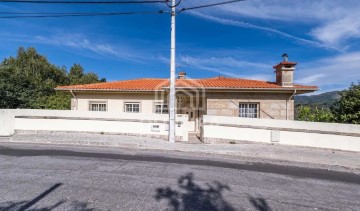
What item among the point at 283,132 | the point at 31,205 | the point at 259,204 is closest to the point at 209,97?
the point at 283,132

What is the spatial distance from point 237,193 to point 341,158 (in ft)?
19.0

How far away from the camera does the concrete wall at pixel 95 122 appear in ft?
39.6

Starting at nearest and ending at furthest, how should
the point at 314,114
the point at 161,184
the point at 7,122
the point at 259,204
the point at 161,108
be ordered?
1. the point at 259,204
2. the point at 161,184
3. the point at 7,122
4. the point at 314,114
5. the point at 161,108

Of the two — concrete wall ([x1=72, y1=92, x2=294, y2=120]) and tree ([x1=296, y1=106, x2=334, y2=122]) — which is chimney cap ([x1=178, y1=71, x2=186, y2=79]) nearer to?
concrete wall ([x1=72, y1=92, x2=294, y2=120])

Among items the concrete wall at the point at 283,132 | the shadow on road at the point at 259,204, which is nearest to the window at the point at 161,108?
the concrete wall at the point at 283,132

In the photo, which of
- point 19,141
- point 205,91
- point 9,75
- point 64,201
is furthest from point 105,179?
point 9,75

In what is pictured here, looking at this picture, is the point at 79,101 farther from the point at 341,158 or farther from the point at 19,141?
the point at 341,158

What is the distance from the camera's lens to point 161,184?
512 cm

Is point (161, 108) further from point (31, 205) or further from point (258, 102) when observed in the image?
point (31, 205)

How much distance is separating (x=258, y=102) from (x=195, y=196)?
419 inches

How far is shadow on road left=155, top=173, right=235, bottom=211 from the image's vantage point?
13.3 feet

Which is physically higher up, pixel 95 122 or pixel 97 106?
pixel 97 106

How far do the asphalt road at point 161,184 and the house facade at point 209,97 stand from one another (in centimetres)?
666

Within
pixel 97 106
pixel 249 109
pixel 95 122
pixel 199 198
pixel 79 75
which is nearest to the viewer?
pixel 199 198
